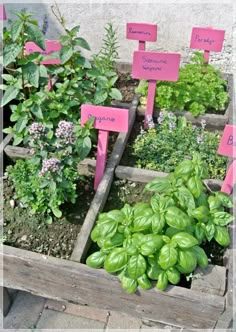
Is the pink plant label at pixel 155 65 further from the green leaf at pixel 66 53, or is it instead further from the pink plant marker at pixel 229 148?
the pink plant marker at pixel 229 148

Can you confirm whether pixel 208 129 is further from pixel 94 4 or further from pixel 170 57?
pixel 94 4

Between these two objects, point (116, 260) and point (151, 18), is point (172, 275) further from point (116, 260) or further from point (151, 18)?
point (151, 18)

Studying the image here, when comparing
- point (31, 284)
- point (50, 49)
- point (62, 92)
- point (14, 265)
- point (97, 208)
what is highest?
point (50, 49)

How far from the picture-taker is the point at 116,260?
50.2 inches

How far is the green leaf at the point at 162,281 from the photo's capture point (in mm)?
1287

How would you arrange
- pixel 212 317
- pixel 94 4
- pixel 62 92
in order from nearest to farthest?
1. pixel 212 317
2. pixel 62 92
3. pixel 94 4

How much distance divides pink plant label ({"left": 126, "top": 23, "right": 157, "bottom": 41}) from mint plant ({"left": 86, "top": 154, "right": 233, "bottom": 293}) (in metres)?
1.06

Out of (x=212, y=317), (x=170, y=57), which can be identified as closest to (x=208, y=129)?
(x=170, y=57)

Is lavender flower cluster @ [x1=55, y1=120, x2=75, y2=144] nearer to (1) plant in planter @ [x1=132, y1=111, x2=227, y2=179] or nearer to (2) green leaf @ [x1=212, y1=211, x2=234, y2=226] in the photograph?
(1) plant in planter @ [x1=132, y1=111, x2=227, y2=179]

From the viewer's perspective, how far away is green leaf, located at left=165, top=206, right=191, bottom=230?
4.12ft

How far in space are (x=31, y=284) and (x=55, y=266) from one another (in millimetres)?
219

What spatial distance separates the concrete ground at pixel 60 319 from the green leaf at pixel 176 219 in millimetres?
756

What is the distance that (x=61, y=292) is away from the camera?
4.95 feet

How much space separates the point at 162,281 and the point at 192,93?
1.27m
